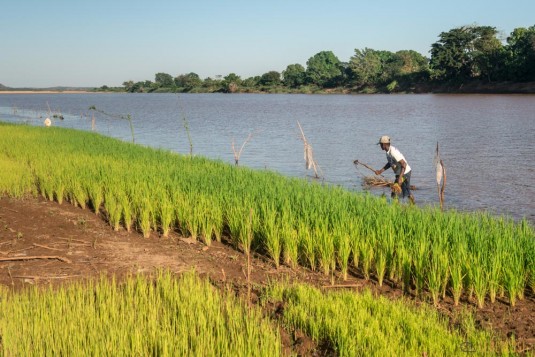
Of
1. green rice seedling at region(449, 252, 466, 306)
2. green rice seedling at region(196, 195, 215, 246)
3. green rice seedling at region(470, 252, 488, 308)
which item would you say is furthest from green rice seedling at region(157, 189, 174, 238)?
green rice seedling at region(470, 252, 488, 308)

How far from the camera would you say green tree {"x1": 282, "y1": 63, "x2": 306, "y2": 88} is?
10231 centimetres

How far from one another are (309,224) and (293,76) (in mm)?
102156

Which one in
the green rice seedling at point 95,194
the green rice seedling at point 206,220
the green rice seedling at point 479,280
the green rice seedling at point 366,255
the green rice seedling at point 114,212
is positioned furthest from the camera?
the green rice seedling at point 95,194

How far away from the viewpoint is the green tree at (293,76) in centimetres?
10231

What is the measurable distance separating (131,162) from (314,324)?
788cm

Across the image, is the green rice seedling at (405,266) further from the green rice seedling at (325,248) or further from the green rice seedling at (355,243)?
the green rice seedling at (325,248)

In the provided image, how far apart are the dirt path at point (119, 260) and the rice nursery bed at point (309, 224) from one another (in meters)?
0.14

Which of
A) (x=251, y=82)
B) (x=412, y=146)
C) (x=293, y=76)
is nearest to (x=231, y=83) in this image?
(x=251, y=82)

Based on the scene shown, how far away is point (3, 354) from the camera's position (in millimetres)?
3400

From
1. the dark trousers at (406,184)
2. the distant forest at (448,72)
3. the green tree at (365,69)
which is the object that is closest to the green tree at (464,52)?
the distant forest at (448,72)

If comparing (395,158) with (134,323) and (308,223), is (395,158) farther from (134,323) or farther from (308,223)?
(134,323)

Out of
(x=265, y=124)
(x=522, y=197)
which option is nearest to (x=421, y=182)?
(x=522, y=197)

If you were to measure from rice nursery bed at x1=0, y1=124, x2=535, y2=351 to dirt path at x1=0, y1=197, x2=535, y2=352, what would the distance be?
14 cm

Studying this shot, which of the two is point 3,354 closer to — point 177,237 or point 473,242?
point 177,237
